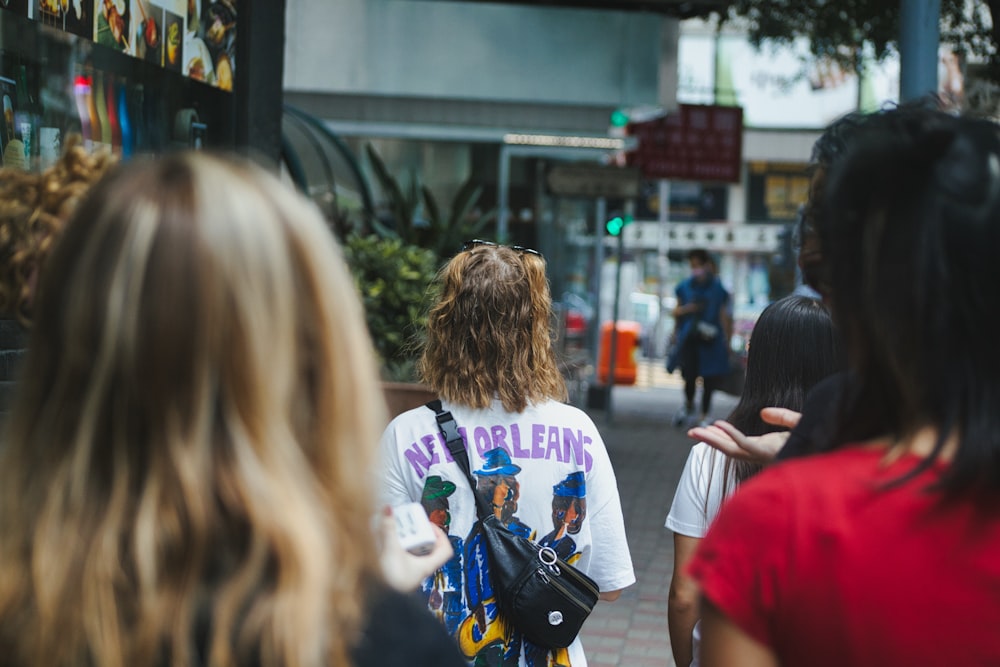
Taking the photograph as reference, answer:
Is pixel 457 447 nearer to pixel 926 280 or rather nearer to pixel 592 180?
pixel 926 280

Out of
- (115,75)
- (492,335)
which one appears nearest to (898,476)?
(492,335)

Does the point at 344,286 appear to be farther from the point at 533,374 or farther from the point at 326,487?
the point at 533,374

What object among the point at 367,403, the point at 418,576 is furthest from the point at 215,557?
the point at 418,576

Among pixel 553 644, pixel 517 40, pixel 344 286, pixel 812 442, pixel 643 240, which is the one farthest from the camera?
pixel 643 240

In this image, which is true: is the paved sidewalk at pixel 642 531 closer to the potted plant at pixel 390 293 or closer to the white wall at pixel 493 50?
the potted plant at pixel 390 293

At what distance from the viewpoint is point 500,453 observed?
302 cm

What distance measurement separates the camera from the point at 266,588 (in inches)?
50.6

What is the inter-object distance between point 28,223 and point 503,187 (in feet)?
40.4

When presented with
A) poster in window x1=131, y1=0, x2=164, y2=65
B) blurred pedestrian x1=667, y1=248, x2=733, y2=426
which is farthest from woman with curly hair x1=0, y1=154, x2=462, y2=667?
blurred pedestrian x1=667, y1=248, x2=733, y2=426

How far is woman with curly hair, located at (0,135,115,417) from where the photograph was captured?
1881mm

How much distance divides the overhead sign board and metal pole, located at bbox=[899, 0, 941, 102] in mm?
7363

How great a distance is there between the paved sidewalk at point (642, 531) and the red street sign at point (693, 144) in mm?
3308

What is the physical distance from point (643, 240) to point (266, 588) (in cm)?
4044

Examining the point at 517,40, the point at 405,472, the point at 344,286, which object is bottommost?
the point at 405,472
